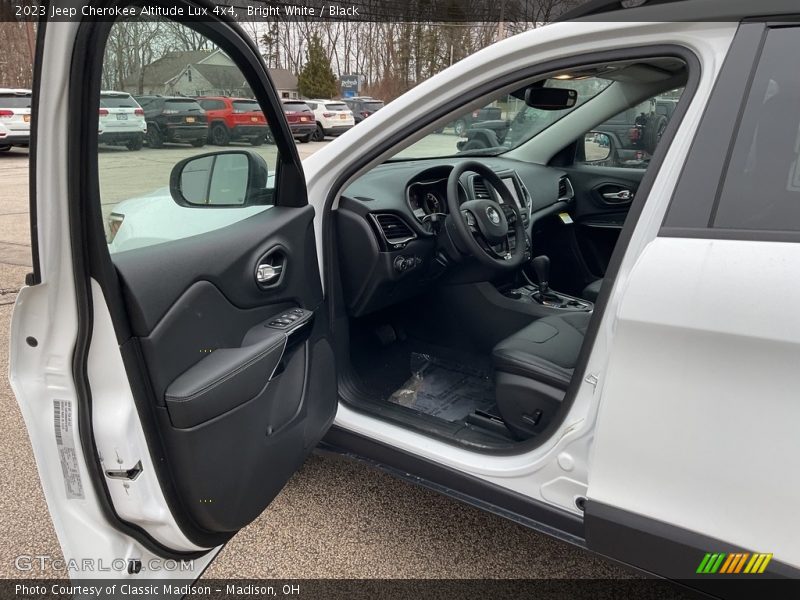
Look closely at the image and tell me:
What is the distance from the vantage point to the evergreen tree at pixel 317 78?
34.8 metres

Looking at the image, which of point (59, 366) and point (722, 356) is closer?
point (722, 356)

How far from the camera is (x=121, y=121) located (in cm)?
138

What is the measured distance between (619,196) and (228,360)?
9.41 feet

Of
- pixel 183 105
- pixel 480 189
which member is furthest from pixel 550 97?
pixel 183 105

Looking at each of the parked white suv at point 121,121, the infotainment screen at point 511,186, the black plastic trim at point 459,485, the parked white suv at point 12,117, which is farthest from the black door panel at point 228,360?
the parked white suv at point 12,117

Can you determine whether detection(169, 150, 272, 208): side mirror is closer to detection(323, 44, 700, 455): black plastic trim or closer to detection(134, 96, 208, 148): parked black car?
detection(134, 96, 208, 148): parked black car

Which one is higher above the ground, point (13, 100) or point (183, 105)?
point (183, 105)

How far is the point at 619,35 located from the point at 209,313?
123cm

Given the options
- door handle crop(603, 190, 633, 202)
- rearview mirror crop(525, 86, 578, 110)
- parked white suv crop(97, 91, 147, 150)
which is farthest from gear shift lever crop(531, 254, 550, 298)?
parked white suv crop(97, 91, 147, 150)

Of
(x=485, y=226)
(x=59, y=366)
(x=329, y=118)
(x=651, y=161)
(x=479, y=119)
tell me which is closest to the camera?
(x=59, y=366)

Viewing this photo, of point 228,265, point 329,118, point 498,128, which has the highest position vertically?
point 498,128

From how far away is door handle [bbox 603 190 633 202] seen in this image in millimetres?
3598

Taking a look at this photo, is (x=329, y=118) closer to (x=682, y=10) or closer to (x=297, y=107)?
(x=297, y=107)

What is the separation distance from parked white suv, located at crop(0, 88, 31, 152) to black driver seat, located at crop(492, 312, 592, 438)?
50.3 feet
